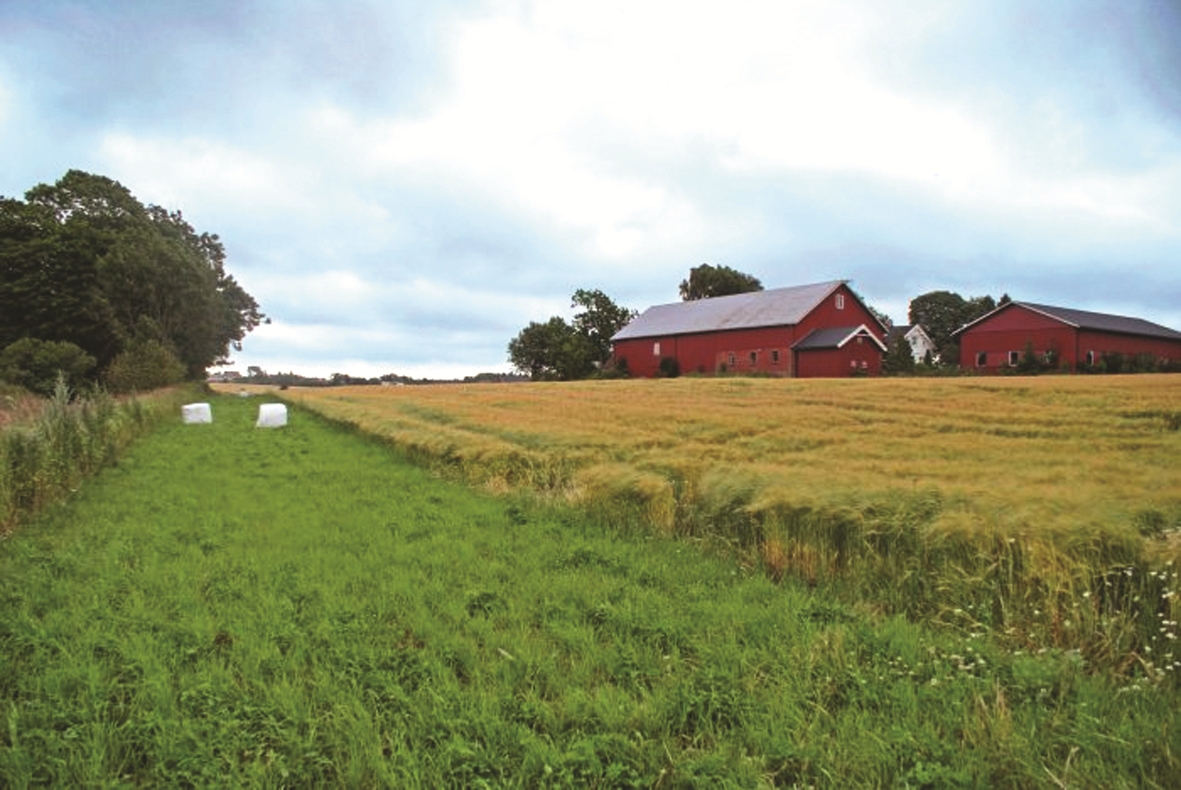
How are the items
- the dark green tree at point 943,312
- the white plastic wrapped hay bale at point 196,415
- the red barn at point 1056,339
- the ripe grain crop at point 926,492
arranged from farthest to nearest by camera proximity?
the dark green tree at point 943,312
the red barn at point 1056,339
the white plastic wrapped hay bale at point 196,415
the ripe grain crop at point 926,492

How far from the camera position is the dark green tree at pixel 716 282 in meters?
89.5

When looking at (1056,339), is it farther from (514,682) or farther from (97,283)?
(97,283)

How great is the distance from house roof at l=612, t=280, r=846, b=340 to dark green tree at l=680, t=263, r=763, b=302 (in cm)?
2239

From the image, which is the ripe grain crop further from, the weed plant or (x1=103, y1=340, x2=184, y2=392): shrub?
(x1=103, y1=340, x2=184, y2=392): shrub

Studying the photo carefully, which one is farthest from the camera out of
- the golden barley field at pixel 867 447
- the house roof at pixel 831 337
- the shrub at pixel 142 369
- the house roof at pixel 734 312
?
the house roof at pixel 734 312

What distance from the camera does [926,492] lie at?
23.0ft

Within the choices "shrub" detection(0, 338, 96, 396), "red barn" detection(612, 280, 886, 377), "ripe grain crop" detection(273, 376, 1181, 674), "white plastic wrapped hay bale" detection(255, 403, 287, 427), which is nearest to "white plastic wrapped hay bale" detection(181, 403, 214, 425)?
"white plastic wrapped hay bale" detection(255, 403, 287, 427)

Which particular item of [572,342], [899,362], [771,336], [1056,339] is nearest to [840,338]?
[771,336]

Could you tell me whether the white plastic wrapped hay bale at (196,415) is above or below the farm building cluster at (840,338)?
below

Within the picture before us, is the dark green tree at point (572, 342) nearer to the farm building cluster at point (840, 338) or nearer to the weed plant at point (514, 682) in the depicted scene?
the farm building cluster at point (840, 338)

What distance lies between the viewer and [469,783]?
3326mm

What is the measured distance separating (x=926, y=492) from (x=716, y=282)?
281 feet

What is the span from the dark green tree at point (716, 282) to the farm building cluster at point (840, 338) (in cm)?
2673

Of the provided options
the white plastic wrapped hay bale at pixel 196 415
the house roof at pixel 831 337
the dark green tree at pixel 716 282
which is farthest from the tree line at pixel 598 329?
the white plastic wrapped hay bale at pixel 196 415
